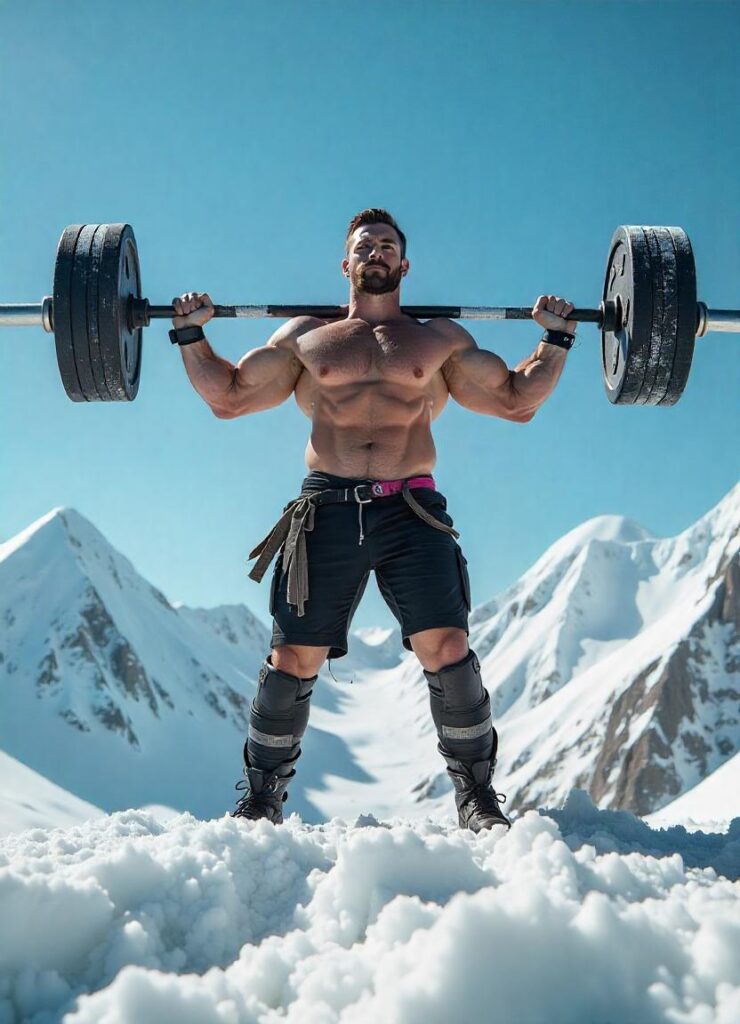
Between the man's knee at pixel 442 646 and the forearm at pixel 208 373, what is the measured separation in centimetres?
197

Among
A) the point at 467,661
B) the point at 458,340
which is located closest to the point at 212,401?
the point at 458,340

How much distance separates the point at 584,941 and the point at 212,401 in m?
3.93

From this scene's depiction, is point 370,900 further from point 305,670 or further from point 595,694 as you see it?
point 595,694

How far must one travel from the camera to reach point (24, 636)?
12875 centimetres

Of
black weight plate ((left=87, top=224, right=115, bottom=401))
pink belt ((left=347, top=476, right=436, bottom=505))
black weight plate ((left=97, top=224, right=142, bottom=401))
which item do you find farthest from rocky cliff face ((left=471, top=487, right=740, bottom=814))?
black weight plate ((left=87, top=224, right=115, bottom=401))

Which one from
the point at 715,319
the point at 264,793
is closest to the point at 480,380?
the point at 715,319

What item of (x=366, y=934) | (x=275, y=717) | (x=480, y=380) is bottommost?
(x=366, y=934)

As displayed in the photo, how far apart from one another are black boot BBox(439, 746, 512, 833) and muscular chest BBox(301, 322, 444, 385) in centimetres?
222

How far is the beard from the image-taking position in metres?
5.39

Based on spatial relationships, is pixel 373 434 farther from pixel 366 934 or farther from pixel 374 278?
pixel 366 934

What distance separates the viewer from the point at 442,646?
4543 mm

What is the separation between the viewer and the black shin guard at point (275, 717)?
15.3 feet

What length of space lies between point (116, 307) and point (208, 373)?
0.77 m

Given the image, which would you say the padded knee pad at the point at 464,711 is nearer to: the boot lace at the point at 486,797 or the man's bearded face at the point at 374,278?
the boot lace at the point at 486,797
